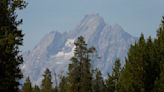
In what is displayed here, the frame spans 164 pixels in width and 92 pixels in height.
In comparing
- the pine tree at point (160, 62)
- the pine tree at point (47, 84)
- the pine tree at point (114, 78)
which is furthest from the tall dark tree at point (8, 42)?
the pine tree at point (47, 84)

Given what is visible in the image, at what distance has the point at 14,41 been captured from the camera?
36.4m

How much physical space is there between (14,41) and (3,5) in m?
2.76

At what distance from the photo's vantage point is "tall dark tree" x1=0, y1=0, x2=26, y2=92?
36.2 metres

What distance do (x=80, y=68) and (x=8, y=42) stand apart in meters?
43.5

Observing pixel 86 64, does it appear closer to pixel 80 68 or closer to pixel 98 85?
pixel 80 68

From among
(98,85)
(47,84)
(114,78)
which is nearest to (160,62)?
(114,78)

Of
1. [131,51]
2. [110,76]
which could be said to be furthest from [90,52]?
[131,51]

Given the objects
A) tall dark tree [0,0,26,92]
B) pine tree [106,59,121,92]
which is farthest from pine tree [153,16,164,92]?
pine tree [106,59,121,92]

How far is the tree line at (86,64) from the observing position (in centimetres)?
3681

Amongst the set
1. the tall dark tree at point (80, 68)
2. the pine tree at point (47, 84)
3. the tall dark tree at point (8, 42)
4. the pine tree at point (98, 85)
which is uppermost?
the pine tree at point (47, 84)

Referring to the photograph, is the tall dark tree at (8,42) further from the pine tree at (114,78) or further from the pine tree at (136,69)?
the pine tree at (114,78)

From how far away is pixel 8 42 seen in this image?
118 ft

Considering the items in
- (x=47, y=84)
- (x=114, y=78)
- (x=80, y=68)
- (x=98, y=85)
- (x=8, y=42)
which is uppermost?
(x=47, y=84)

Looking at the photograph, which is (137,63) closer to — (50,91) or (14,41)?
(14,41)
